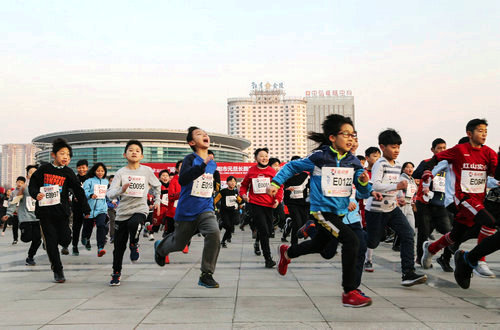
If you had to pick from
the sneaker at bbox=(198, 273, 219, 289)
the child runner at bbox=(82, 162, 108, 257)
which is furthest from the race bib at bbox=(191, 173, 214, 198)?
the child runner at bbox=(82, 162, 108, 257)

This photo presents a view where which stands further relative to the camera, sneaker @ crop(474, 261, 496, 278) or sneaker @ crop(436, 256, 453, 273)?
sneaker @ crop(436, 256, 453, 273)

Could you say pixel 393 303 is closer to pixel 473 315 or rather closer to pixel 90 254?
pixel 473 315

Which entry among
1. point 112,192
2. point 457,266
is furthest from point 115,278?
point 457,266

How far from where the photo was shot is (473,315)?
3.88 meters

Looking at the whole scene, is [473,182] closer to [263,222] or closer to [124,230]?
[263,222]

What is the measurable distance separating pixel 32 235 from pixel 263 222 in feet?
13.3

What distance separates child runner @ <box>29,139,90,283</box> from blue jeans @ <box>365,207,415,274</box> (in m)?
3.94

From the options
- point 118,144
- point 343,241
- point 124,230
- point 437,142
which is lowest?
point 124,230

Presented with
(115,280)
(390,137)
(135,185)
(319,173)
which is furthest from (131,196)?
(390,137)

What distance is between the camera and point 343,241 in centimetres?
449

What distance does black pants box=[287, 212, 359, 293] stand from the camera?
171 inches

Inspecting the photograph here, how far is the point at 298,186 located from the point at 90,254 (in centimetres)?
445

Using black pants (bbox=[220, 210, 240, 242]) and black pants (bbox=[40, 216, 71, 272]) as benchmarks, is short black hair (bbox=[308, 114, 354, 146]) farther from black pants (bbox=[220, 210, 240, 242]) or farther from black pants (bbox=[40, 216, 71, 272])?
black pants (bbox=[220, 210, 240, 242])

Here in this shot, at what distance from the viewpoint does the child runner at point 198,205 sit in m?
5.24
